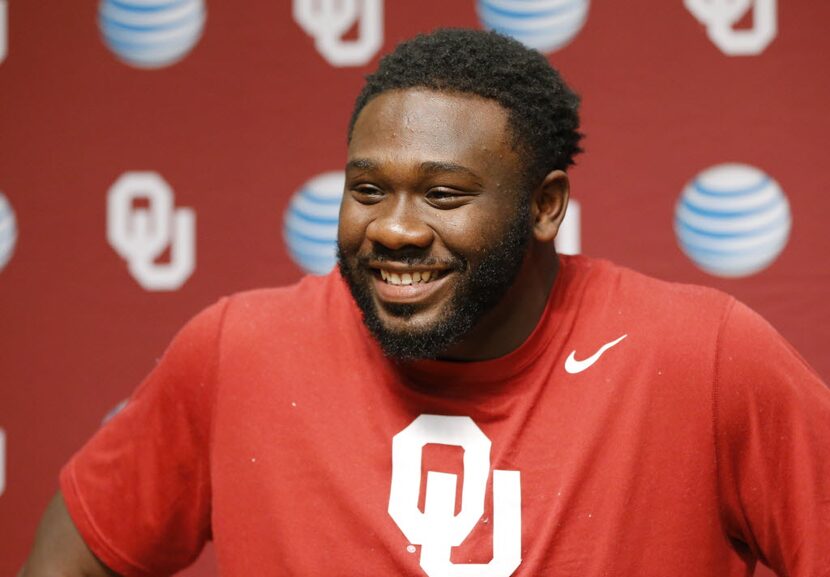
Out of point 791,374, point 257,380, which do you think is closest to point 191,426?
point 257,380

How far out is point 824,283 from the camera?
1308 mm

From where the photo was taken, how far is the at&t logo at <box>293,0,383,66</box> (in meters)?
1.36

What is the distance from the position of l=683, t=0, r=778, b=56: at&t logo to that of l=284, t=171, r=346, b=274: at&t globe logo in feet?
1.80

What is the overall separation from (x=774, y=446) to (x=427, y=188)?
41cm

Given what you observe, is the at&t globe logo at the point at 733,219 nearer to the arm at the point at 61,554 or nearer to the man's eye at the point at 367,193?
the man's eye at the point at 367,193

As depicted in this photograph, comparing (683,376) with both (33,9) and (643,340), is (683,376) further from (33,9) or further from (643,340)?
(33,9)

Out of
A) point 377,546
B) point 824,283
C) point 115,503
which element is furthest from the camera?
point 824,283

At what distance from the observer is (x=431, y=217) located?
0.91 m

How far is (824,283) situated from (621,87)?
376mm

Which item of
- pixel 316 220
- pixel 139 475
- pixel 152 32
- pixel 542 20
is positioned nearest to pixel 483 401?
pixel 139 475

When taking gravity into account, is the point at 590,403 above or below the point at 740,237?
below

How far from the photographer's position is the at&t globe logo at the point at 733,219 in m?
1.31

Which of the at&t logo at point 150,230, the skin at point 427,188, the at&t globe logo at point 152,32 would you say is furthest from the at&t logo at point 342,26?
the skin at point 427,188

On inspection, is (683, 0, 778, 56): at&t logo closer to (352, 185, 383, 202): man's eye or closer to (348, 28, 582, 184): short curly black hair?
(348, 28, 582, 184): short curly black hair
